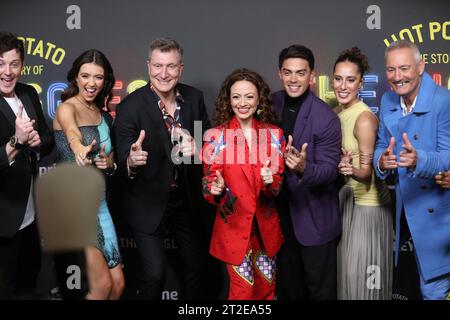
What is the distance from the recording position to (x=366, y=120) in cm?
291

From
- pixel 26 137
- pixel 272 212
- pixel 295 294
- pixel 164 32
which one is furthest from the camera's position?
pixel 164 32

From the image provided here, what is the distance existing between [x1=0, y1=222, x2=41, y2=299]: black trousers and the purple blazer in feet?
4.20

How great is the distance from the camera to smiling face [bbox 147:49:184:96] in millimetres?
2896

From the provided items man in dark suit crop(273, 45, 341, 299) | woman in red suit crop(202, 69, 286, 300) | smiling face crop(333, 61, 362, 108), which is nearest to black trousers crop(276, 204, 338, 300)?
man in dark suit crop(273, 45, 341, 299)

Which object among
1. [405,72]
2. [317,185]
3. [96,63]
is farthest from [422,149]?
[96,63]

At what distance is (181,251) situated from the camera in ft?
10.2

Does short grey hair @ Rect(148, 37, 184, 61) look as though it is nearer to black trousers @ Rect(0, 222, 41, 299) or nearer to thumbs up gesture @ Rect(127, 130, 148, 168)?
thumbs up gesture @ Rect(127, 130, 148, 168)

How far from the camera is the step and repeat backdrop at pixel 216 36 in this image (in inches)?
141

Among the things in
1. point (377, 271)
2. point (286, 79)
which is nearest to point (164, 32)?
point (286, 79)

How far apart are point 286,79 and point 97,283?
1.29 m

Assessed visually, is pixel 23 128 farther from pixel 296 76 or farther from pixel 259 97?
pixel 296 76

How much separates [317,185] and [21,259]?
149cm

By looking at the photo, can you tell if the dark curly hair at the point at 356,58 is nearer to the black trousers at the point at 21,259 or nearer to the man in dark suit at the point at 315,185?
the man in dark suit at the point at 315,185

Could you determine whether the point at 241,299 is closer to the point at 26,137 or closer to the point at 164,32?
the point at 26,137
